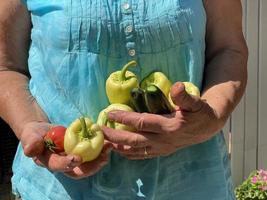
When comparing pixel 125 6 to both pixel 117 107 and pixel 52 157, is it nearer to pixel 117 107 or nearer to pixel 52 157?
pixel 117 107

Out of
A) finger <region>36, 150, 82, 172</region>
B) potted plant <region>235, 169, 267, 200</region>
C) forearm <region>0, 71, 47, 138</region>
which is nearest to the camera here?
finger <region>36, 150, 82, 172</region>

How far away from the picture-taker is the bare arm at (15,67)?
1.91 metres

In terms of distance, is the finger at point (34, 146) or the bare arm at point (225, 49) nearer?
the finger at point (34, 146)

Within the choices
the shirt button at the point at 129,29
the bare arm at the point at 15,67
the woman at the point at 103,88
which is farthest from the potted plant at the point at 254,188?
the shirt button at the point at 129,29

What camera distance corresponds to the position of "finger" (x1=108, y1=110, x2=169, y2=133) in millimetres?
1639

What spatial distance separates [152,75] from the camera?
1771 millimetres

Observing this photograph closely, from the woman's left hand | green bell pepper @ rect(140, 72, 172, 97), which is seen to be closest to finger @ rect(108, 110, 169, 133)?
the woman's left hand

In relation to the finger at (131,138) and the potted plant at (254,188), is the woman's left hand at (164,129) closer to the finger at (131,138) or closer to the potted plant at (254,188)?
the finger at (131,138)

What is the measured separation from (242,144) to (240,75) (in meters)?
2.47

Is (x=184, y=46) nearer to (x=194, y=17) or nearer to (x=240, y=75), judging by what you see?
(x=194, y=17)

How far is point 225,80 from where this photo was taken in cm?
189

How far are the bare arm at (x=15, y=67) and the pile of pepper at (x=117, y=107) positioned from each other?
0.62ft

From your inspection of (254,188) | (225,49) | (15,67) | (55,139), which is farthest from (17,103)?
(254,188)

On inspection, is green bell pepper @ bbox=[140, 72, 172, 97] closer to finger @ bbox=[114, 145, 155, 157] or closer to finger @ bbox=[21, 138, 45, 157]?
finger @ bbox=[114, 145, 155, 157]
